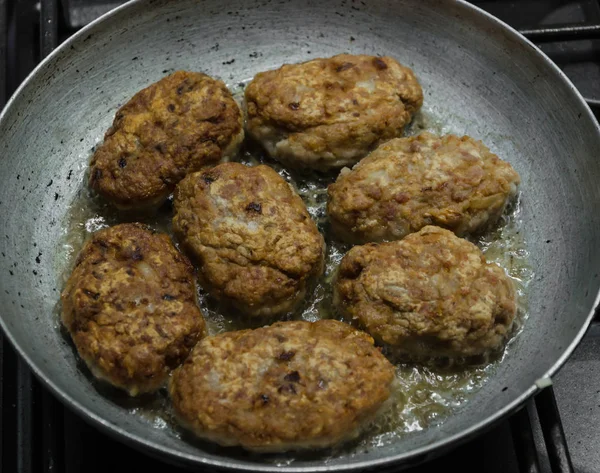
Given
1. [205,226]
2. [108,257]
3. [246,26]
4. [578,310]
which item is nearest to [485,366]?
[578,310]

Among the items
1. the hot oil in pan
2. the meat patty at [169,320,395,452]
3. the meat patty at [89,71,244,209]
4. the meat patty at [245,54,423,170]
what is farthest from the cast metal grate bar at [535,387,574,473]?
the meat patty at [89,71,244,209]

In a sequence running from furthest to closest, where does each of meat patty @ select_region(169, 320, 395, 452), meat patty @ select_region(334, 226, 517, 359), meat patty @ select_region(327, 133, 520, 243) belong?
1. meat patty @ select_region(327, 133, 520, 243)
2. meat patty @ select_region(334, 226, 517, 359)
3. meat patty @ select_region(169, 320, 395, 452)

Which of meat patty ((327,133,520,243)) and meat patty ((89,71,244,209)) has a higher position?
meat patty ((89,71,244,209))

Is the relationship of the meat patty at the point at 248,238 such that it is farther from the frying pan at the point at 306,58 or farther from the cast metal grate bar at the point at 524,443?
the cast metal grate bar at the point at 524,443

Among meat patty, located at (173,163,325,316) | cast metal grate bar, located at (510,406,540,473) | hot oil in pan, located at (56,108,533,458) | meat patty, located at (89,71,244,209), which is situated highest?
meat patty, located at (89,71,244,209)

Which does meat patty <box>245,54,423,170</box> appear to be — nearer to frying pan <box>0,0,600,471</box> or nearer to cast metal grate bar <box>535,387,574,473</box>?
frying pan <box>0,0,600,471</box>

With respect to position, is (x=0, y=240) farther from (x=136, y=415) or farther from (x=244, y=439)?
(x=244, y=439)

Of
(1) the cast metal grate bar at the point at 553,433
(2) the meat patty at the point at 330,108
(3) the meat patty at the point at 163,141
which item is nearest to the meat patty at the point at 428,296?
(1) the cast metal grate bar at the point at 553,433
